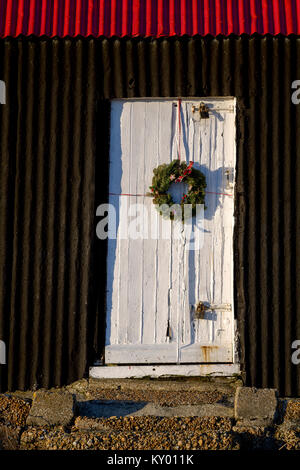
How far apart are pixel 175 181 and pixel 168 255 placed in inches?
34.9

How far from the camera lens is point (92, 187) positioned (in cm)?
623

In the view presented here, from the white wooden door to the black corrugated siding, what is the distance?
0.18 m

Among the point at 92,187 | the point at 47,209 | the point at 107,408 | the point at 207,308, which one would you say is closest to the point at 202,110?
the point at 92,187

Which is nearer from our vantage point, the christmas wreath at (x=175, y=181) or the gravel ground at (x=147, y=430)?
the gravel ground at (x=147, y=430)

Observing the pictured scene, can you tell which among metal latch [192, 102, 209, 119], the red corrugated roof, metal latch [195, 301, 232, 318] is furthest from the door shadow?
the red corrugated roof

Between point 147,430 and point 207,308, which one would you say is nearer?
point 147,430

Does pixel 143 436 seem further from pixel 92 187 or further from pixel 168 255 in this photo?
pixel 92 187

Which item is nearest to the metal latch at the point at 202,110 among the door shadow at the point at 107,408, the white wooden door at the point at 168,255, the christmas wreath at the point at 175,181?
the white wooden door at the point at 168,255

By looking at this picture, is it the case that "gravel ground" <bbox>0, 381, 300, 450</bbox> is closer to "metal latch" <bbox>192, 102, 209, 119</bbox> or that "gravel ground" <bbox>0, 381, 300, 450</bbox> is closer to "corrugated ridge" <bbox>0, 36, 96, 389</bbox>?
"corrugated ridge" <bbox>0, 36, 96, 389</bbox>

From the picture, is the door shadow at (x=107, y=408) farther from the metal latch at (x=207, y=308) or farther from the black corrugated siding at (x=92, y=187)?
the metal latch at (x=207, y=308)

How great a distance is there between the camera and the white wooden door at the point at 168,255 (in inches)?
249

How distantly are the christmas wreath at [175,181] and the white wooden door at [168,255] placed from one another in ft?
0.37

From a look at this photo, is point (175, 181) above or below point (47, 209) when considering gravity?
above

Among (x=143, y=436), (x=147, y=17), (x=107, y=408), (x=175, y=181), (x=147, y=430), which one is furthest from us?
(x=175, y=181)
